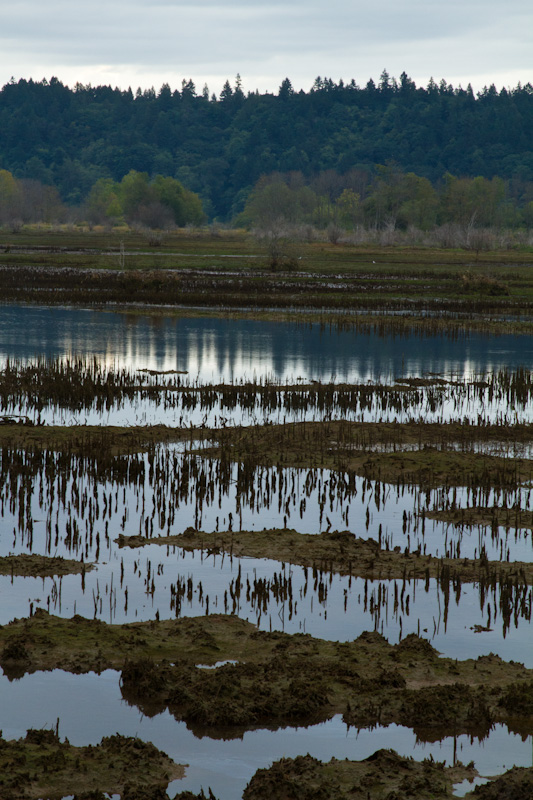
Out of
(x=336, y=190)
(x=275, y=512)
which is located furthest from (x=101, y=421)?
(x=336, y=190)

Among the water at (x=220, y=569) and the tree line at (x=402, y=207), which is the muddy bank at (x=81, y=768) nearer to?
the water at (x=220, y=569)

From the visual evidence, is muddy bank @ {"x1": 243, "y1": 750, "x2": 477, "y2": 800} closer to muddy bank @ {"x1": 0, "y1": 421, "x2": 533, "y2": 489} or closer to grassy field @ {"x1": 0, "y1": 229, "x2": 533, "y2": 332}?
muddy bank @ {"x1": 0, "y1": 421, "x2": 533, "y2": 489}

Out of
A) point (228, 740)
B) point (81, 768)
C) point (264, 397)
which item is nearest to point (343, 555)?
point (228, 740)

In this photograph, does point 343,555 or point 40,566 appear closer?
point 40,566

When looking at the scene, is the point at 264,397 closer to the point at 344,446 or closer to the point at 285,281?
the point at 344,446

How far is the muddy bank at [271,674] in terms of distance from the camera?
24.0 ft

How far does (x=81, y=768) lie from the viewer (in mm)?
6391

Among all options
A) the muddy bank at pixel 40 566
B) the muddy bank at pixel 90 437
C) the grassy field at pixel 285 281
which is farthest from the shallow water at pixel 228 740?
the grassy field at pixel 285 281

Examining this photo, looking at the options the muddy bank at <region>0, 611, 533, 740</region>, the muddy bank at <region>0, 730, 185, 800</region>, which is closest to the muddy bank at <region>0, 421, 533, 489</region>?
the muddy bank at <region>0, 611, 533, 740</region>

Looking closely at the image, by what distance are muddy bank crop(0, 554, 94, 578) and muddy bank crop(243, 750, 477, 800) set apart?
442cm

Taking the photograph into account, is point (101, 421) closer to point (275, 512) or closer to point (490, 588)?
point (275, 512)

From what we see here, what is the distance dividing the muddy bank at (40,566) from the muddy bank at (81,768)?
3.63 meters

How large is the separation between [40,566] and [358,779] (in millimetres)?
5146

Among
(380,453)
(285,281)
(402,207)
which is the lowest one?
(380,453)
